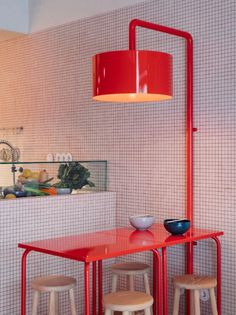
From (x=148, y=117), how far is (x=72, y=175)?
638 millimetres

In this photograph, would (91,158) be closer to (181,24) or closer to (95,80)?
(181,24)

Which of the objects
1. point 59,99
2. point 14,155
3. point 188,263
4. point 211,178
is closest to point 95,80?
point 211,178

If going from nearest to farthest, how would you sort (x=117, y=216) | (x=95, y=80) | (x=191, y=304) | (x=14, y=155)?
(x=95, y=80)
(x=191, y=304)
(x=117, y=216)
(x=14, y=155)

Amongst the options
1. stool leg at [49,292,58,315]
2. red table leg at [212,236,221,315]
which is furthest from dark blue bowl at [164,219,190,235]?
stool leg at [49,292,58,315]

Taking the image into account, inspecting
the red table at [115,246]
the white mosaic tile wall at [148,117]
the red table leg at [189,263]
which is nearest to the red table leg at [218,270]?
the red table at [115,246]

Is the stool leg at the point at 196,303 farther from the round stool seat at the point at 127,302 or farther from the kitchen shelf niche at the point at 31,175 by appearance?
the kitchen shelf niche at the point at 31,175

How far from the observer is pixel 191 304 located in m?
3.07

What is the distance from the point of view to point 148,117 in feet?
11.8

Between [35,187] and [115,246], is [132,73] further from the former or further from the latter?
[35,187]

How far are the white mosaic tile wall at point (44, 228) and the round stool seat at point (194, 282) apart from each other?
33.8 inches

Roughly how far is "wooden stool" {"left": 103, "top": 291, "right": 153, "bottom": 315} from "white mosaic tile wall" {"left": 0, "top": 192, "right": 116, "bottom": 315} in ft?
2.85

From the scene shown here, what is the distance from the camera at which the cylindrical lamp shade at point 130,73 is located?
2.33 m

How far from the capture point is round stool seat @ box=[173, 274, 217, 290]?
284cm

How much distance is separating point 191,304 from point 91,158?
1.38 m
